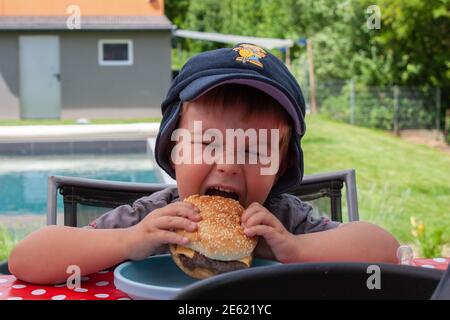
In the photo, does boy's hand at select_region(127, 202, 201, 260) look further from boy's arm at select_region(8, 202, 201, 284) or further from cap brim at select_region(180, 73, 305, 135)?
cap brim at select_region(180, 73, 305, 135)

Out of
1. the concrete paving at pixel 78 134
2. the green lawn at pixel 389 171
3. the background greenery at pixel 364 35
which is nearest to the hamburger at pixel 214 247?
the green lawn at pixel 389 171

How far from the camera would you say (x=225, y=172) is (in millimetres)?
973

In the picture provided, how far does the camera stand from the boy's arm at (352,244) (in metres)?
0.95

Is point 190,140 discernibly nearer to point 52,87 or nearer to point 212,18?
point 52,87

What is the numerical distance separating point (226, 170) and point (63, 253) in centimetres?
25

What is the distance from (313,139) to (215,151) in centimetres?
904

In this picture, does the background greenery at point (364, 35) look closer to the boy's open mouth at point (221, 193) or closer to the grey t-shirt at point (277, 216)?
the grey t-shirt at point (277, 216)

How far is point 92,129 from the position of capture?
11.2 meters

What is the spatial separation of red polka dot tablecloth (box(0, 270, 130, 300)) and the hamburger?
0.09 m

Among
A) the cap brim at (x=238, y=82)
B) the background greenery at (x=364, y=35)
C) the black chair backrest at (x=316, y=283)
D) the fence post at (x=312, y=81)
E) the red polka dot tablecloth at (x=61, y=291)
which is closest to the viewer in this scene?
the black chair backrest at (x=316, y=283)

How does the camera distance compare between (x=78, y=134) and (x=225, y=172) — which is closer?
(x=225, y=172)

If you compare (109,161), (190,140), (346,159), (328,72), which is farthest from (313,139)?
(190,140)

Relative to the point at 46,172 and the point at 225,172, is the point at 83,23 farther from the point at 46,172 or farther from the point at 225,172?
the point at 225,172

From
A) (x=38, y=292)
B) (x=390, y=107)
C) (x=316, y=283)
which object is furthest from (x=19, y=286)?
(x=390, y=107)
